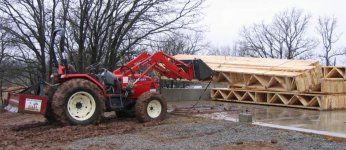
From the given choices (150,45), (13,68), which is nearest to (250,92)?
(150,45)

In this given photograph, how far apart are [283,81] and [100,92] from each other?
691 cm

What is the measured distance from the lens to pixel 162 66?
13.7 metres

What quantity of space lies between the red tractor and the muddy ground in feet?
1.40

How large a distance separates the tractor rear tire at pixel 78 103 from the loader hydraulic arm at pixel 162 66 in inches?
69.5

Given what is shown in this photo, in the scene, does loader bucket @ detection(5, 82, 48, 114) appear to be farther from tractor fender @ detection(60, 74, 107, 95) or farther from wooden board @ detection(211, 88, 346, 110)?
wooden board @ detection(211, 88, 346, 110)

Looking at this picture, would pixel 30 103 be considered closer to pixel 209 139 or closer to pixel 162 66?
pixel 209 139

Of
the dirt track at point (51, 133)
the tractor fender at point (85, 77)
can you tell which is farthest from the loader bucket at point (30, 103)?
the tractor fender at point (85, 77)

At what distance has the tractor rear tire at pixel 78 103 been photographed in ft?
35.4

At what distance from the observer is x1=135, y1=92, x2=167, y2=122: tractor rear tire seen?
12.0m

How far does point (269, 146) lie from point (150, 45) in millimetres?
13234

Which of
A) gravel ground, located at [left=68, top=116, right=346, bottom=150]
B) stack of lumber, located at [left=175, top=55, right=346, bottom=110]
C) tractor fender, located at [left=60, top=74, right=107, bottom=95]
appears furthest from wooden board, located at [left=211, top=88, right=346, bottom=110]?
tractor fender, located at [left=60, top=74, right=107, bottom=95]

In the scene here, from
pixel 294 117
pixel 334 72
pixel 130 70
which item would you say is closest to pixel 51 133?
pixel 130 70

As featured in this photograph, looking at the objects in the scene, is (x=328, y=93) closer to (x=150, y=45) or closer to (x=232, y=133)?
(x=232, y=133)

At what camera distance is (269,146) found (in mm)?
8695
